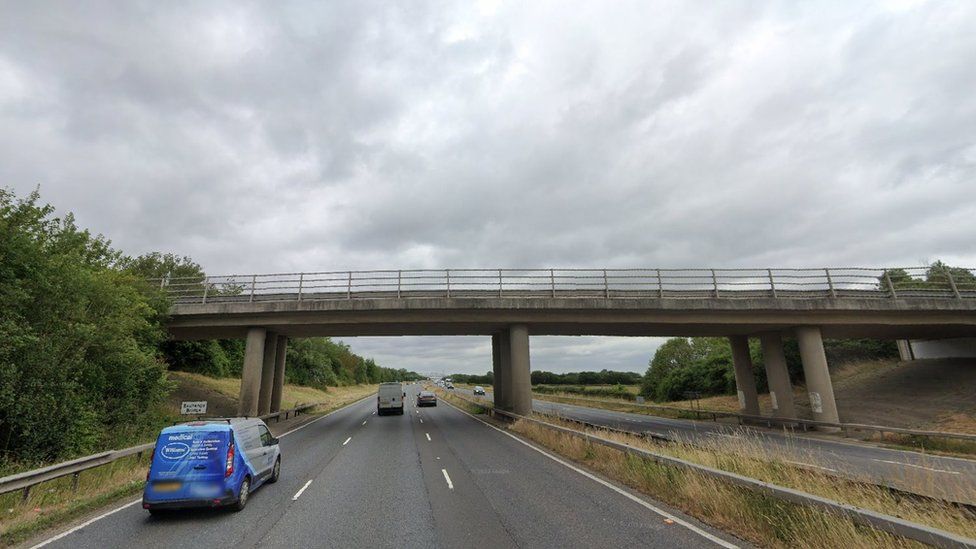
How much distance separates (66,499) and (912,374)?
4898 cm

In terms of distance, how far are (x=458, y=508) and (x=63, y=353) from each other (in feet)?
51.8

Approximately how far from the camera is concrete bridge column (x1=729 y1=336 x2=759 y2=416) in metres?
33.9

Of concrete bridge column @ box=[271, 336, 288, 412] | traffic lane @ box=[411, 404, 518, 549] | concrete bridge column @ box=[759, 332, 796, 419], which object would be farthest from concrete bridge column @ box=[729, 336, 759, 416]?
concrete bridge column @ box=[271, 336, 288, 412]

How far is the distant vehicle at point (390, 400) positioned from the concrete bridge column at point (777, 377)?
2743 cm

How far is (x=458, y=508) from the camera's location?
29.4 ft

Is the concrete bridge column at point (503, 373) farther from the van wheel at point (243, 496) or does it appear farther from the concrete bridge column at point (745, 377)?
the van wheel at point (243, 496)

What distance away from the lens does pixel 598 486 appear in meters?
10.7

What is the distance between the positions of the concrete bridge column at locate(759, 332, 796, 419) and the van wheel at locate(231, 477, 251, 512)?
30.8 meters

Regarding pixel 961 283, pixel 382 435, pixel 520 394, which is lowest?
pixel 382 435

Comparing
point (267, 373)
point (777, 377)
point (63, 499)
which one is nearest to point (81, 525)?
point (63, 499)

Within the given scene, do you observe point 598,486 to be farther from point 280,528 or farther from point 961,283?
point 961,283

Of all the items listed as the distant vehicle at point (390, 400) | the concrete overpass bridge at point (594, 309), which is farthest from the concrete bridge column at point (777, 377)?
the distant vehicle at point (390, 400)

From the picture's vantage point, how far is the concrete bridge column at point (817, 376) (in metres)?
25.7

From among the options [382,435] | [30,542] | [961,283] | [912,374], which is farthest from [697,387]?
[30,542]
